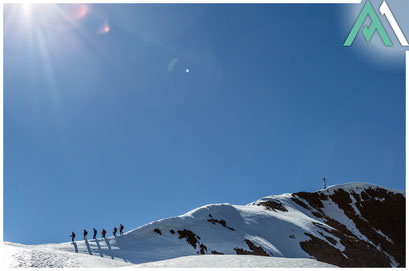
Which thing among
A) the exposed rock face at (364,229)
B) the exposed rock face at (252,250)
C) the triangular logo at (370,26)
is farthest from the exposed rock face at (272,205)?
the triangular logo at (370,26)

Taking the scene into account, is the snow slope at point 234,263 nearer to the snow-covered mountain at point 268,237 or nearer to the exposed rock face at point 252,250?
the snow-covered mountain at point 268,237

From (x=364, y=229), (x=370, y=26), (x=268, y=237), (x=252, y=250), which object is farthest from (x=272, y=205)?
(x=370, y=26)

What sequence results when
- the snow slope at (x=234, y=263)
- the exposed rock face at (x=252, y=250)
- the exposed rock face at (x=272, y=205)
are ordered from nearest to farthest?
the snow slope at (x=234, y=263) < the exposed rock face at (x=252, y=250) < the exposed rock face at (x=272, y=205)

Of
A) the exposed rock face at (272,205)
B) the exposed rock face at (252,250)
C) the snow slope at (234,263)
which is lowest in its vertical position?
the snow slope at (234,263)

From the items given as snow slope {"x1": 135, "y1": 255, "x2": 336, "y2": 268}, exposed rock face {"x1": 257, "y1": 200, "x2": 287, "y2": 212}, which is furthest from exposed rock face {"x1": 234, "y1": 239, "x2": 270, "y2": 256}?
snow slope {"x1": 135, "y1": 255, "x2": 336, "y2": 268}

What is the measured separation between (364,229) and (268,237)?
118 feet

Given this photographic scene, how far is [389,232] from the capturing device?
7312cm

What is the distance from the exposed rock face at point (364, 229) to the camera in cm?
4534

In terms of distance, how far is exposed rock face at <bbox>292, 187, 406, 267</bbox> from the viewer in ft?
149

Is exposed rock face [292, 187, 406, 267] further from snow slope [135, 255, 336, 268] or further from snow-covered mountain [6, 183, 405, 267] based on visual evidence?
snow slope [135, 255, 336, 268]

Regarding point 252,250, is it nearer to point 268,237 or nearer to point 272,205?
point 268,237

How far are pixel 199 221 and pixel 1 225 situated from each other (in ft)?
96.4

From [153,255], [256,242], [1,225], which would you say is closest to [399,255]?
[256,242]

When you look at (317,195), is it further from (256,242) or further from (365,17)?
(365,17)
